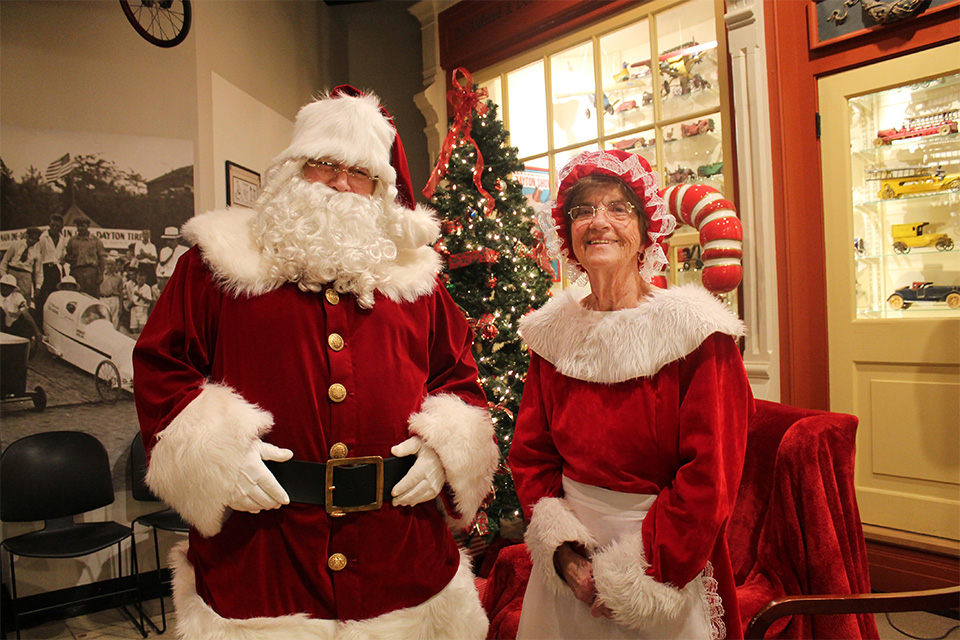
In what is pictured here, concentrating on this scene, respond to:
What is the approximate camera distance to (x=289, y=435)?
1.40 meters

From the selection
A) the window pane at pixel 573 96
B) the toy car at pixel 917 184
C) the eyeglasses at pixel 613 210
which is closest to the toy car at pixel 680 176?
the window pane at pixel 573 96

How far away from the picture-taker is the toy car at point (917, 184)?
2.90 m

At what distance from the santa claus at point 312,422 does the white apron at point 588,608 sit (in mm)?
213

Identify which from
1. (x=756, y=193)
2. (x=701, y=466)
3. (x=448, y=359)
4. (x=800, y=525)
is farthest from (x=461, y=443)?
(x=756, y=193)

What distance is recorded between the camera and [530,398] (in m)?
1.55

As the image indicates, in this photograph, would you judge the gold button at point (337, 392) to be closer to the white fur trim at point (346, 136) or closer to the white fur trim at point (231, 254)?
the white fur trim at point (231, 254)

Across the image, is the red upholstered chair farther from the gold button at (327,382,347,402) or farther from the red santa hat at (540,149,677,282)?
the gold button at (327,382,347,402)

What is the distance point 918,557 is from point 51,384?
15.3 ft

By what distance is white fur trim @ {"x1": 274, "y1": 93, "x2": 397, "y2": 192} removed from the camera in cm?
158

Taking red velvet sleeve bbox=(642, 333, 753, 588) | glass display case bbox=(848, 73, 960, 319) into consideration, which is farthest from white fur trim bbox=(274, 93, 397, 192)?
glass display case bbox=(848, 73, 960, 319)

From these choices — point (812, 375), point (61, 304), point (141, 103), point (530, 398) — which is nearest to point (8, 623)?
point (61, 304)

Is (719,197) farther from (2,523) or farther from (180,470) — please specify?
(2,523)

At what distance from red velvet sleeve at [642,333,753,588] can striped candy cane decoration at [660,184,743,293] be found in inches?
55.0

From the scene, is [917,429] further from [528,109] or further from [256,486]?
[528,109]
